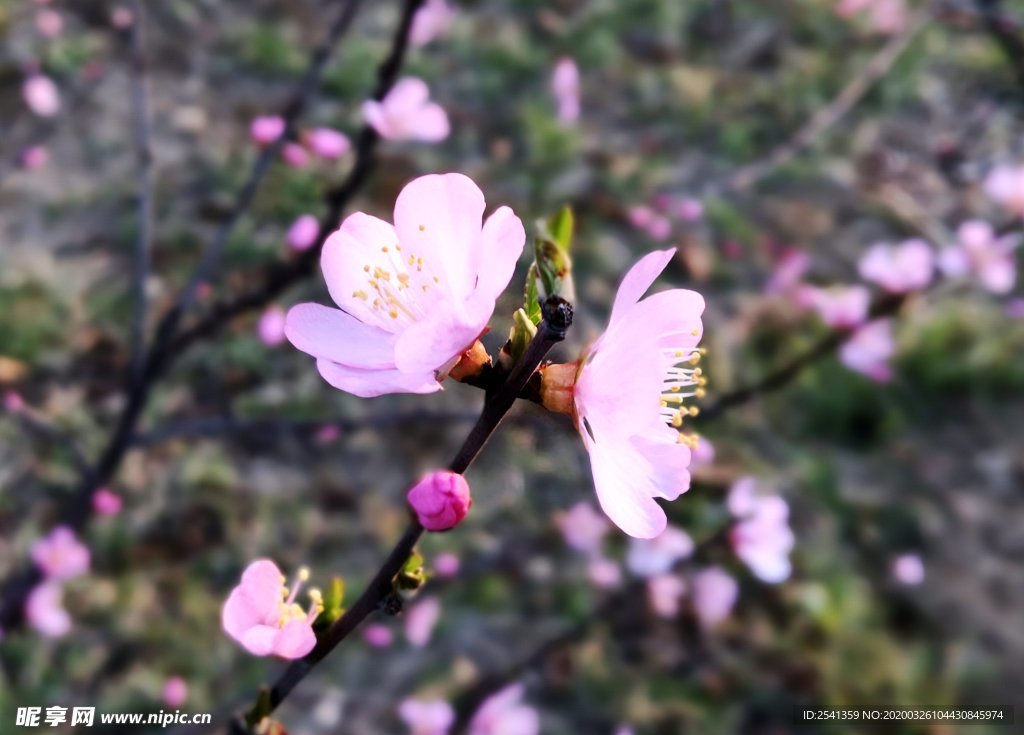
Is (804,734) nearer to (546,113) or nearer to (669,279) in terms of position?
(669,279)

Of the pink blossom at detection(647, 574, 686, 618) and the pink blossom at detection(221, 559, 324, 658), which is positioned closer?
the pink blossom at detection(221, 559, 324, 658)

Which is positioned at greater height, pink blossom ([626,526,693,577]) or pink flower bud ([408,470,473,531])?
pink flower bud ([408,470,473,531])

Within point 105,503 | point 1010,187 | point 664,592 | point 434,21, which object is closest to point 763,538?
point 664,592

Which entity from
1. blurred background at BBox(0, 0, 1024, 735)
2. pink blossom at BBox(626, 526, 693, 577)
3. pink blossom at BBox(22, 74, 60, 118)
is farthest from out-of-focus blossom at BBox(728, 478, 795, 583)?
pink blossom at BBox(22, 74, 60, 118)

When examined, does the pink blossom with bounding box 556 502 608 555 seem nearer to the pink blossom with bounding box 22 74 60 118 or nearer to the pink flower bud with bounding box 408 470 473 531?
the pink flower bud with bounding box 408 470 473 531

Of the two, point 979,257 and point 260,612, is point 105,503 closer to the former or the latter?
point 260,612

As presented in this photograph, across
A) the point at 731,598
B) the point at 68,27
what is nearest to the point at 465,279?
the point at 731,598
